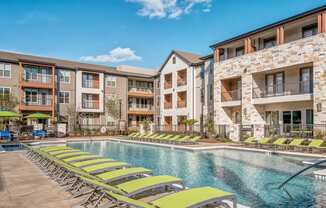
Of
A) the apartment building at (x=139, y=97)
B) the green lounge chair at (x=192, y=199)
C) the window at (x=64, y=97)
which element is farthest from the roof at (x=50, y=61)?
the green lounge chair at (x=192, y=199)

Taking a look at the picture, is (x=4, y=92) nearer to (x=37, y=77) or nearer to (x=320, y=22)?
(x=37, y=77)

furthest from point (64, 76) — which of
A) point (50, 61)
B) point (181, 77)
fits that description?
point (181, 77)

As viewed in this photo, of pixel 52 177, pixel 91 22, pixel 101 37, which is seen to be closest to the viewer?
pixel 52 177

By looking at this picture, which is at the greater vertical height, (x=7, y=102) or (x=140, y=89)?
(x=140, y=89)

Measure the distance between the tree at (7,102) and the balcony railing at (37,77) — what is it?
2839 mm

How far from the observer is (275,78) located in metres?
23.3

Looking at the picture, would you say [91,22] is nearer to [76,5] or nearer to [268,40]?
[76,5]

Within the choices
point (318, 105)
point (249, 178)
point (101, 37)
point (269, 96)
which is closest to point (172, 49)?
point (101, 37)

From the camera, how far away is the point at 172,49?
3431cm

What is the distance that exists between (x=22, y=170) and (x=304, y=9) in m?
20.3

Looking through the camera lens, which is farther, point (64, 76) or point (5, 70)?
point (64, 76)

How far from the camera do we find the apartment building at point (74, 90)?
30688 mm

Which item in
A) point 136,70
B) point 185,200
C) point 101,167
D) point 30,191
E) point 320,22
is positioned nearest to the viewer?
point 185,200

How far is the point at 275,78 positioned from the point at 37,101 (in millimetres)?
25561
